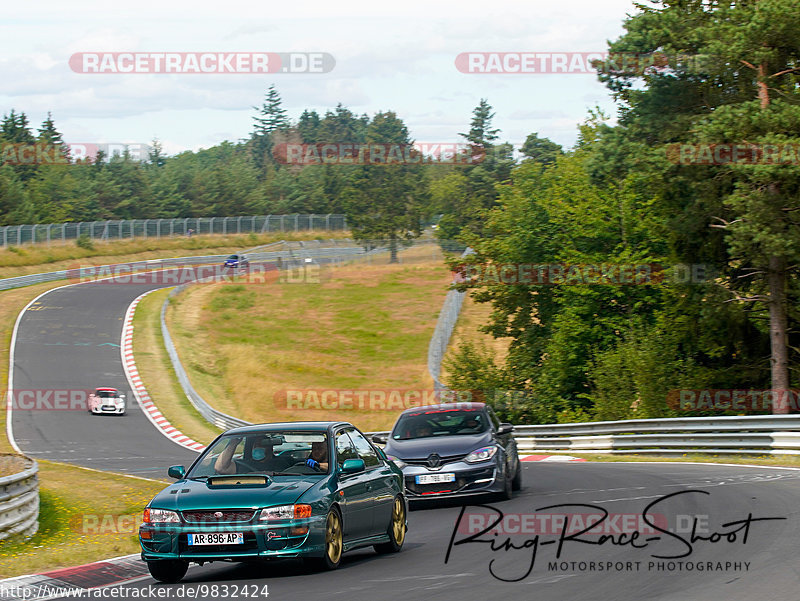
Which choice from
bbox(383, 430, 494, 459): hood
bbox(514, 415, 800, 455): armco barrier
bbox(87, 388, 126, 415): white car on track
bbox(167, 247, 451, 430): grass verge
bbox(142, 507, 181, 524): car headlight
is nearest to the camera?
bbox(142, 507, 181, 524): car headlight

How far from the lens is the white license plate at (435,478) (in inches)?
581

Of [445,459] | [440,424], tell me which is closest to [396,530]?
[445,459]

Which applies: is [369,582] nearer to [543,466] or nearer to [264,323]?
[543,466]

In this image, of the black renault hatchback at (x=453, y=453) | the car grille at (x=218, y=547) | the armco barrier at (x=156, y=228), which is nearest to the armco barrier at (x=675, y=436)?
the black renault hatchback at (x=453, y=453)

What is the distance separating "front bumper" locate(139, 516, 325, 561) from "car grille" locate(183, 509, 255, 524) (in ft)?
0.12

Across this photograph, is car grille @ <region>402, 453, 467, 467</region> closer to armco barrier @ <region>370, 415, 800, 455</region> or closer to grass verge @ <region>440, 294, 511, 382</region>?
armco barrier @ <region>370, 415, 800, 455</region>

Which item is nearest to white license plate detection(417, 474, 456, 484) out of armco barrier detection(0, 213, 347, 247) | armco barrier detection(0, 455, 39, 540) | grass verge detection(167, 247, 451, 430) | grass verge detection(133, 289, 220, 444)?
armco barrier detection(0, 455, 39, 540)

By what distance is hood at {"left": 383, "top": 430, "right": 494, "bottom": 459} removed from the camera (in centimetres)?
1504

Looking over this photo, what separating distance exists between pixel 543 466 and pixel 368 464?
518 inches

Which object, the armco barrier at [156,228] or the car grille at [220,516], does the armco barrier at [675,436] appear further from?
the armco barrier at [156,228]

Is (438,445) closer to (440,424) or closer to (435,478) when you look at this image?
(435,478)

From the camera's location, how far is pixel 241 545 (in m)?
8.71

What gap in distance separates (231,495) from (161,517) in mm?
604

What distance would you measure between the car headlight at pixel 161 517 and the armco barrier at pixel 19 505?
13.2 feet
